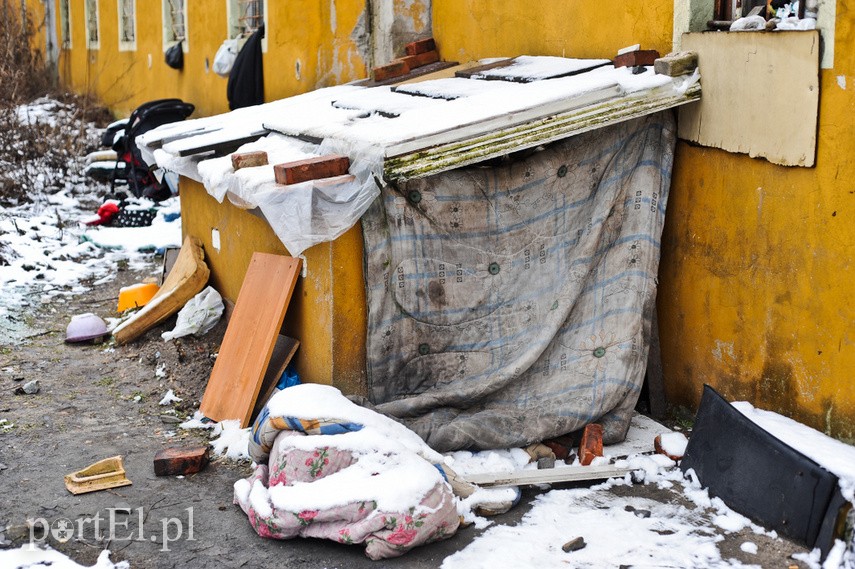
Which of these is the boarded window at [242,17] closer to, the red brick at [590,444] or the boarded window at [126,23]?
the boarded window at [126,23]

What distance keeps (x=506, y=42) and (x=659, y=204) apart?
93.2 inches

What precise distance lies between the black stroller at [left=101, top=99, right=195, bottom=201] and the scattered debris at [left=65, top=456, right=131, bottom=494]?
277 inches

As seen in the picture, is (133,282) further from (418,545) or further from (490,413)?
(418,545)

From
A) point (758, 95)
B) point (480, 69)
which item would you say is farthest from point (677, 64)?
point (480, 69)

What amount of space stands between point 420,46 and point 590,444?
4.37 metres

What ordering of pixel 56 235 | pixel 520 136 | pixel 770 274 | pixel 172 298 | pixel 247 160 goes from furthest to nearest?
pixel 56 235
pixel 172 298
pixel 247 160
pixel 520 136
pixel 770 274

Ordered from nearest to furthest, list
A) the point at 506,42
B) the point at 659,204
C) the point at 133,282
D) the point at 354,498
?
the point at 354,498 < the point at 659,204 < the point at 506,42 < the point at 133,282

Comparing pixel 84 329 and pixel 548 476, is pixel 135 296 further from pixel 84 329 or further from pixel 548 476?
pixel 548 476

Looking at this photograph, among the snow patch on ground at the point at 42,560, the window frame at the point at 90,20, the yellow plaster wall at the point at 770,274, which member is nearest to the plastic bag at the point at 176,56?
the window frame at the point at 90,20

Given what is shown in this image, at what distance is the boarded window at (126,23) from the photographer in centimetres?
1673

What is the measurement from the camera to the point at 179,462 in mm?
5180

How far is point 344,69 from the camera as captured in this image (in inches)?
386

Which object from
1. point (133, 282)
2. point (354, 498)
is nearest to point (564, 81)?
point (354, 498)

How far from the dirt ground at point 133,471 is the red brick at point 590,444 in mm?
316
